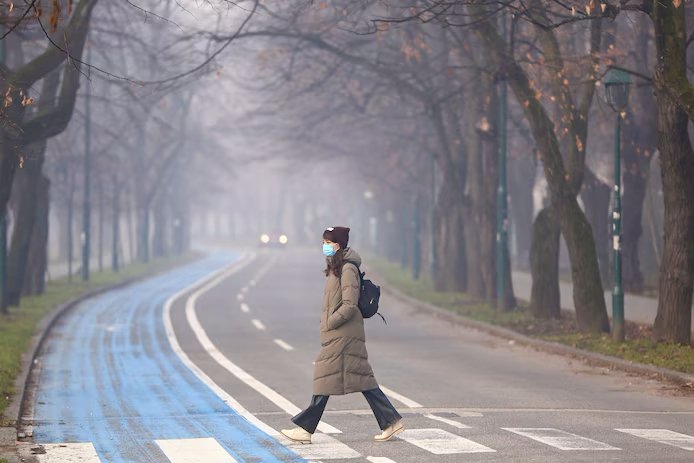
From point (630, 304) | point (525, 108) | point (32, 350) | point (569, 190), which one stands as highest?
point (525, 108)

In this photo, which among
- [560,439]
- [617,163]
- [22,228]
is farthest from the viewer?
[22,228]

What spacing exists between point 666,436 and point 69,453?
4867 mm

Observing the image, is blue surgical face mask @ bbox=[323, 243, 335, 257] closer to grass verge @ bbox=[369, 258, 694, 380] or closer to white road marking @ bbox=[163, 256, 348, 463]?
white road marking @ bbox=[163, 256, 348, 463]

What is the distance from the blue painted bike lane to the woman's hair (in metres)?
1.45

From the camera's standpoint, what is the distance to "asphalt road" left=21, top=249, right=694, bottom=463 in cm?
1103

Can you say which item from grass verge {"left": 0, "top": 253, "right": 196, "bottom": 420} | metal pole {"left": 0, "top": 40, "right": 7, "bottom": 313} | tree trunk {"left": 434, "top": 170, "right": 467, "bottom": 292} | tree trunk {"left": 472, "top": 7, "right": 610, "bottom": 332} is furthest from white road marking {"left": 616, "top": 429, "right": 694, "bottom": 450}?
tree trunk {"left": 434, "top": 170, "right": 467, "bottom": 292}

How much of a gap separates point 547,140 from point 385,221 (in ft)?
183

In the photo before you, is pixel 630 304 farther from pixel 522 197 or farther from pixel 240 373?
pixel 522 197

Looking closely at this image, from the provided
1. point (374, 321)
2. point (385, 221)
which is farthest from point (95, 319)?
point (385, 221)

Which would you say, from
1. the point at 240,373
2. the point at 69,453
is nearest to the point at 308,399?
the point at 240,373

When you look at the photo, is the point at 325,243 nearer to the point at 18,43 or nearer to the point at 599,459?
the point at 599,459

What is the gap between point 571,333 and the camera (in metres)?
23.6

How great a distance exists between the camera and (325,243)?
11.3m

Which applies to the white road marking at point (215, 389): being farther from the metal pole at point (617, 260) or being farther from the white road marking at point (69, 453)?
the metal pole at point (617, 260)
